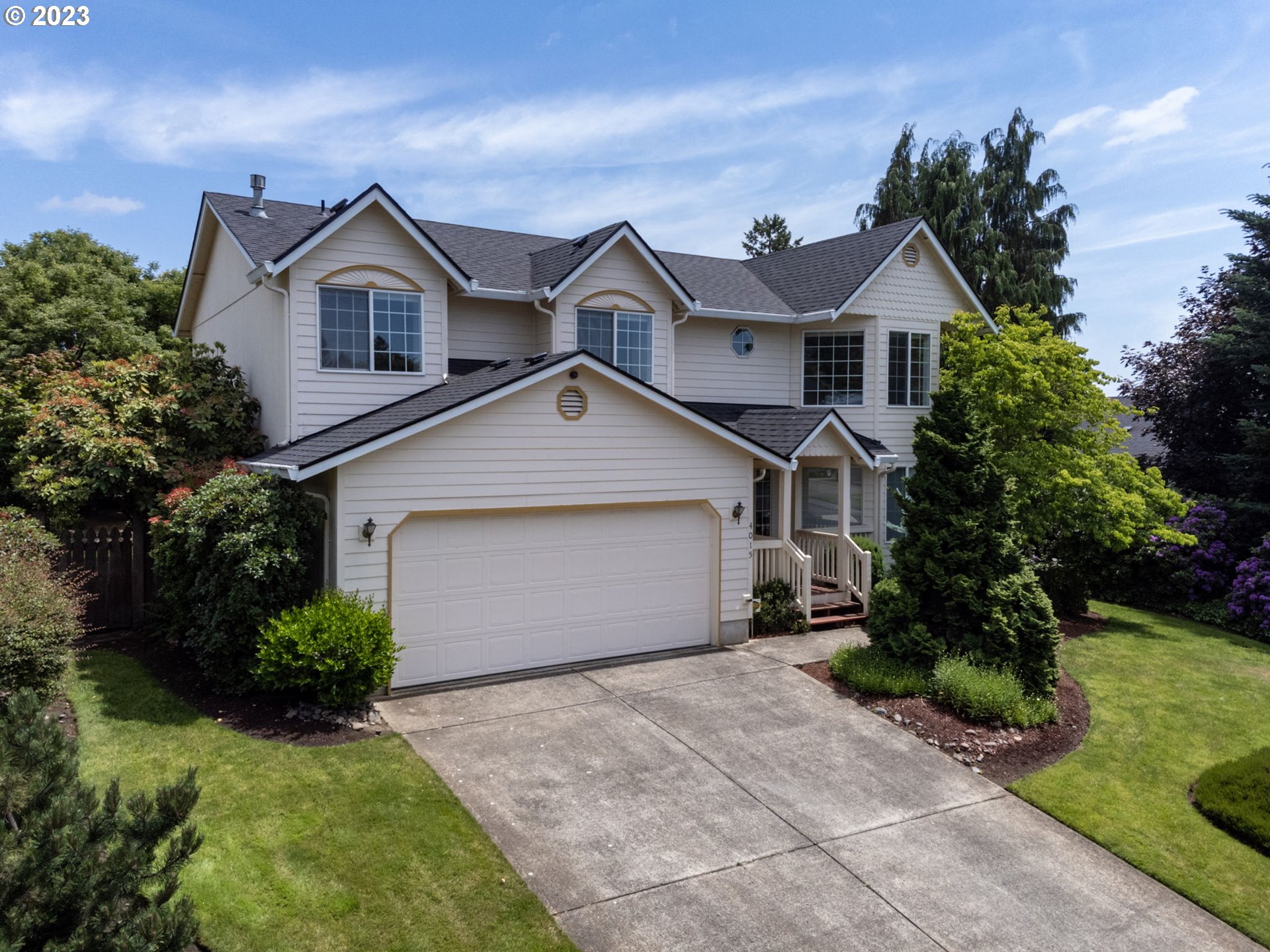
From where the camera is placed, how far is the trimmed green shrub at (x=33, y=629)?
856 centimetres

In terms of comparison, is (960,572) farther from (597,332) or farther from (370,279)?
(370,279)

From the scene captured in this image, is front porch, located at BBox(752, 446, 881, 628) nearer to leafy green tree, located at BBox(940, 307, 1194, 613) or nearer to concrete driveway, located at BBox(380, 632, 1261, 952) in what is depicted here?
leafy green tree, located at BBox(940, 307, 1194, 613)

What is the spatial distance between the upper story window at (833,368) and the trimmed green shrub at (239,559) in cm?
1161

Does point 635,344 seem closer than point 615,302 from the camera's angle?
No

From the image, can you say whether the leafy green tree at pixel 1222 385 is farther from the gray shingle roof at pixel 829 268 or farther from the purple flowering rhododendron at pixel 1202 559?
the gray shingle roof at pixel 829 268

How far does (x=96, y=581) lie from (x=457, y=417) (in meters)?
6.71

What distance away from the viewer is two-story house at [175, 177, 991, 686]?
1143 cm

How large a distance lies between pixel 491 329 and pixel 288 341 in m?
3.91

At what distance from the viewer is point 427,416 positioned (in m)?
10.8

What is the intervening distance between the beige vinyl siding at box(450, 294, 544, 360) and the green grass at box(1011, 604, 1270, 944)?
10979mm

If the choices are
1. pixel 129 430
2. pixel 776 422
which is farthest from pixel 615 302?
pixel 129 430

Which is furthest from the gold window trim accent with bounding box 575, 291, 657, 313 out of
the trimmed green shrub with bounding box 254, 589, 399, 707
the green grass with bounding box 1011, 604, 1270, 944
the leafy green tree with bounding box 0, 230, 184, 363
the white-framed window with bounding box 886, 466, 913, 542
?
the leafy green tree with bounding box 0, 230, 184, 363

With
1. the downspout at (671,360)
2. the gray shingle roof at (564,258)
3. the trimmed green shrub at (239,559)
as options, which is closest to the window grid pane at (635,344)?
the downspout at (671,360)

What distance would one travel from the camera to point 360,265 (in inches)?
516
